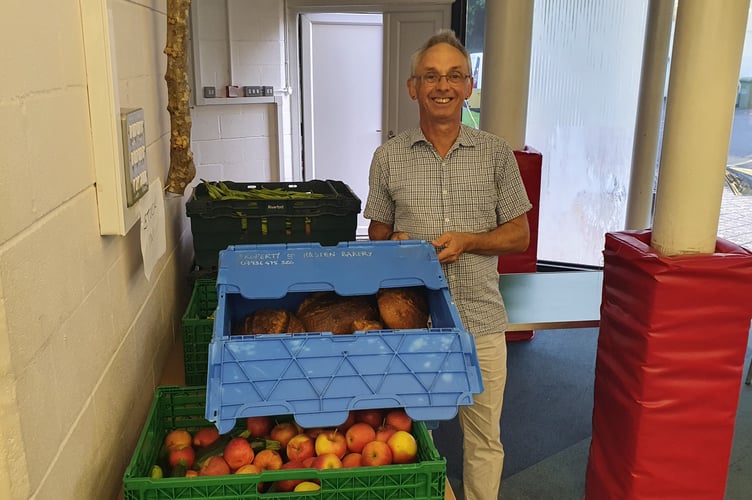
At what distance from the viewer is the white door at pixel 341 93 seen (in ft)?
18.8

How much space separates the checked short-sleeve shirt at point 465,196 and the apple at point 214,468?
949 mm

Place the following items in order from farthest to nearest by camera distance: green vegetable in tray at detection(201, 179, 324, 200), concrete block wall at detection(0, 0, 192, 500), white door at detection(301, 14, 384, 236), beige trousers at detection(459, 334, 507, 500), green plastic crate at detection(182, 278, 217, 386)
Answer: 1. white door at detection(301, 14, 384, 236)
2. green vegetable in tray at detection(201, 179, 324, 200)
3. beige trousers at detection(459, 334, 507, 500)
4. green plastic crate at detection(182, 278, 217, 386)
5. concrete block wall at detection(0, 0, 192, 500)

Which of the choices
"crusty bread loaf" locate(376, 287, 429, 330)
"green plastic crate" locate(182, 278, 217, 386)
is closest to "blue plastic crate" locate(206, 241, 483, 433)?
"crusty bread loaf" locate(376, 287, 429, 330)

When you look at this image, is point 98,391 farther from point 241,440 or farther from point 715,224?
point 715,224

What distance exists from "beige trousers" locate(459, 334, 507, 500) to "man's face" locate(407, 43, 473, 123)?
26.7 inches

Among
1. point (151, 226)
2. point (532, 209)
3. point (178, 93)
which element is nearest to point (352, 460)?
point (151, 226)

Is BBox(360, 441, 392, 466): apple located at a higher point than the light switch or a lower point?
lower

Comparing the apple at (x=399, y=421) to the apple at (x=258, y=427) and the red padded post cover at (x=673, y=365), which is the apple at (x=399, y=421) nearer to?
the apple at (x=258, y=427)

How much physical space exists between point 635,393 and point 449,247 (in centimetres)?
95

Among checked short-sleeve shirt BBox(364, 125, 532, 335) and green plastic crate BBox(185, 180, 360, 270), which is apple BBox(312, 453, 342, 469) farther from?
green plastic crate BBox(185, 180, 360, 270)

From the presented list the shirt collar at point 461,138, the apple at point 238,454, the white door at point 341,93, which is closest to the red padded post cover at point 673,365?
the shirt collar at point 461,138

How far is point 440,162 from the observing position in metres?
1.96

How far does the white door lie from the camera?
573 centimetres

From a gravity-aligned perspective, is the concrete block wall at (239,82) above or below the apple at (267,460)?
above
